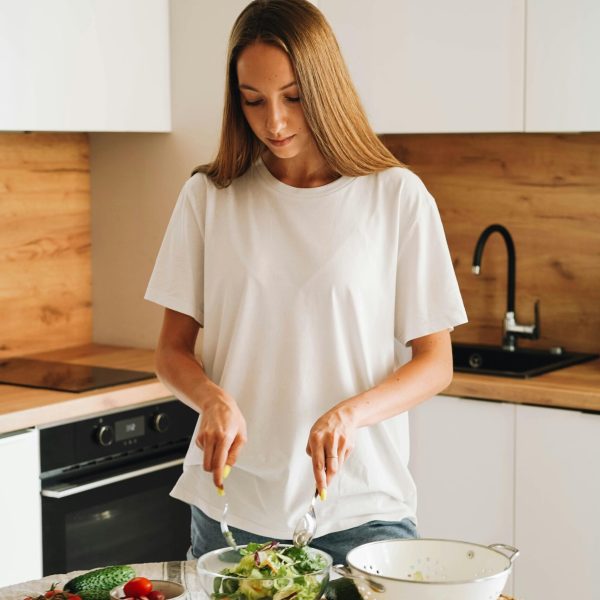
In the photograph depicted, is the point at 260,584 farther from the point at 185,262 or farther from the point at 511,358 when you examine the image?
the point at 511,358

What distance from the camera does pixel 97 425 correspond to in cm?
263

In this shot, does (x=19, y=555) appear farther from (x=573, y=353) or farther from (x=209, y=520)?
(x=573, y=353)

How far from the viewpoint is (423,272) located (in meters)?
1.73

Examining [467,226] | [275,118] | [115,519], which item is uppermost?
[275,118]

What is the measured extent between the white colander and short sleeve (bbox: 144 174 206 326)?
0.63 meters

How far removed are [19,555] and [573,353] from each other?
159 cm

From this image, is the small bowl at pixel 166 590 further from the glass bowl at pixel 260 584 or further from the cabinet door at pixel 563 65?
the cabinet door at pixel 563 65

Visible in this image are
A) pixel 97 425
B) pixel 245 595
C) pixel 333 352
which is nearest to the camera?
pixel 245 595

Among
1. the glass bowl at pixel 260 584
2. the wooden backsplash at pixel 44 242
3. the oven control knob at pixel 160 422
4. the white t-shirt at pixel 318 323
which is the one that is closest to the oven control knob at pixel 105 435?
the oven control knob at pixel 160 422

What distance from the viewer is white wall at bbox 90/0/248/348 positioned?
9.98 feet

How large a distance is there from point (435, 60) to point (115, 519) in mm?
1433

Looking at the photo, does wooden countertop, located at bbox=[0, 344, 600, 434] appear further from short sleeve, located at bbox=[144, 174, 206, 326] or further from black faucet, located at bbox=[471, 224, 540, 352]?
short sleeve, located at bbox=[144, 174, 206, 326]

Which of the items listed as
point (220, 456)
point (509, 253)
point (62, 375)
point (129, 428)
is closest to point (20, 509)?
point (129, 428)

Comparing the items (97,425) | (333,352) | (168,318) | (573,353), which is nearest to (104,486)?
(97,425)
